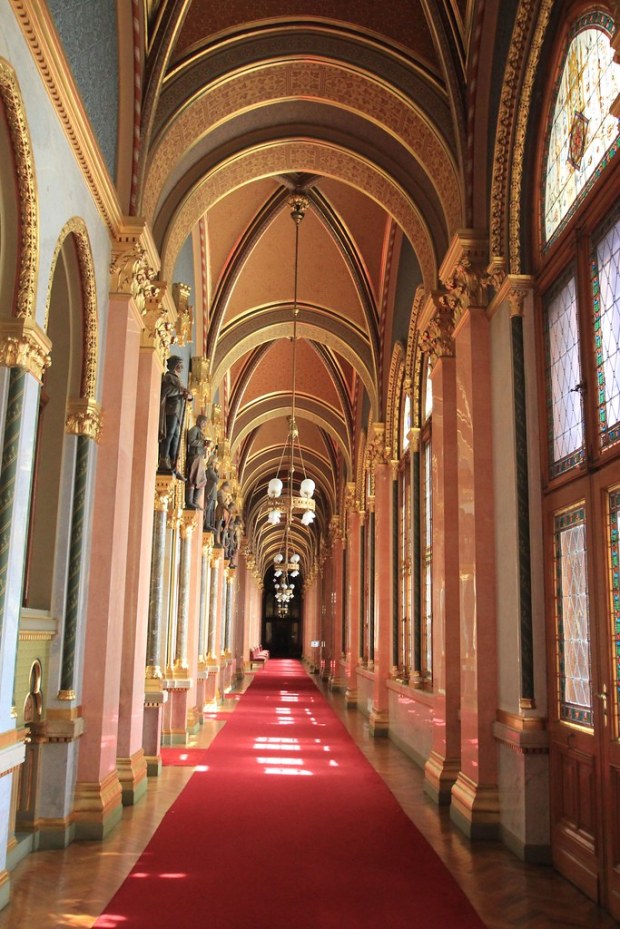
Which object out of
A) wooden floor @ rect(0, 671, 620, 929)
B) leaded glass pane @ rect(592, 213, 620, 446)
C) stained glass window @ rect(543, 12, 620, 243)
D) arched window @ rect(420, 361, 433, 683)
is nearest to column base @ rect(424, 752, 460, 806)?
wooden floor @ rect(0, 671, 620, 929)

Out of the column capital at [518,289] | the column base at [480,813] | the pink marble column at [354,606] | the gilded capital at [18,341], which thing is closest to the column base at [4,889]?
the gilded capital at [18,341]

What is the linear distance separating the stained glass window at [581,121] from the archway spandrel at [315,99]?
1.80m

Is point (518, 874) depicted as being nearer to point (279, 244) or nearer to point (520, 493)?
point (520, 493)

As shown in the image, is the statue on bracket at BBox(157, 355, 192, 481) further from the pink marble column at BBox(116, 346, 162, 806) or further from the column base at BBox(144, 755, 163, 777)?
the column base at BBox(144, 755, 163, 777)

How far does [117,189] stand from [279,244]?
6993mm

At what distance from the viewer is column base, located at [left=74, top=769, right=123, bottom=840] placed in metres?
6.41

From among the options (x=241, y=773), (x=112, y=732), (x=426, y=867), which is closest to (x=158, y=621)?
(x=241, y=773)

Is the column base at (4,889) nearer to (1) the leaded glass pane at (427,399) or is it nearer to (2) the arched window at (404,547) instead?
(2) the arched window at (404,547)

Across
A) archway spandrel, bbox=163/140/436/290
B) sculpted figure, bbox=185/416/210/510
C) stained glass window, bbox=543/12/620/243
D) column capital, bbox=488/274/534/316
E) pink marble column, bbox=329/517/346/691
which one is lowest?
pink marble column, bbox=329/517/346/691

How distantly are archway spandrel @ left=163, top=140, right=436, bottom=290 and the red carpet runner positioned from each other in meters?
5.73

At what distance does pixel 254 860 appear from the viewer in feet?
19.4

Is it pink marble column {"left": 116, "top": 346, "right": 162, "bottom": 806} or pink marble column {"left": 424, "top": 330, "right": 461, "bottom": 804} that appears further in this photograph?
pink marble column {"left": 424, "top": 330, "right": 461, "bottom": 804}

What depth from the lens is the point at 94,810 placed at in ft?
21.3

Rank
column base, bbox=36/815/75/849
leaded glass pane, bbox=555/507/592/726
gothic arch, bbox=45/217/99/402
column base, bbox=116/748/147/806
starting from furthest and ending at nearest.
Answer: column base, bbox=116/748/147/806 < gothic arch, bbox=45/217/99/402 < column base, bbox=36/815/75/849 < leaded glass pane, bbox=555/507/592/726
